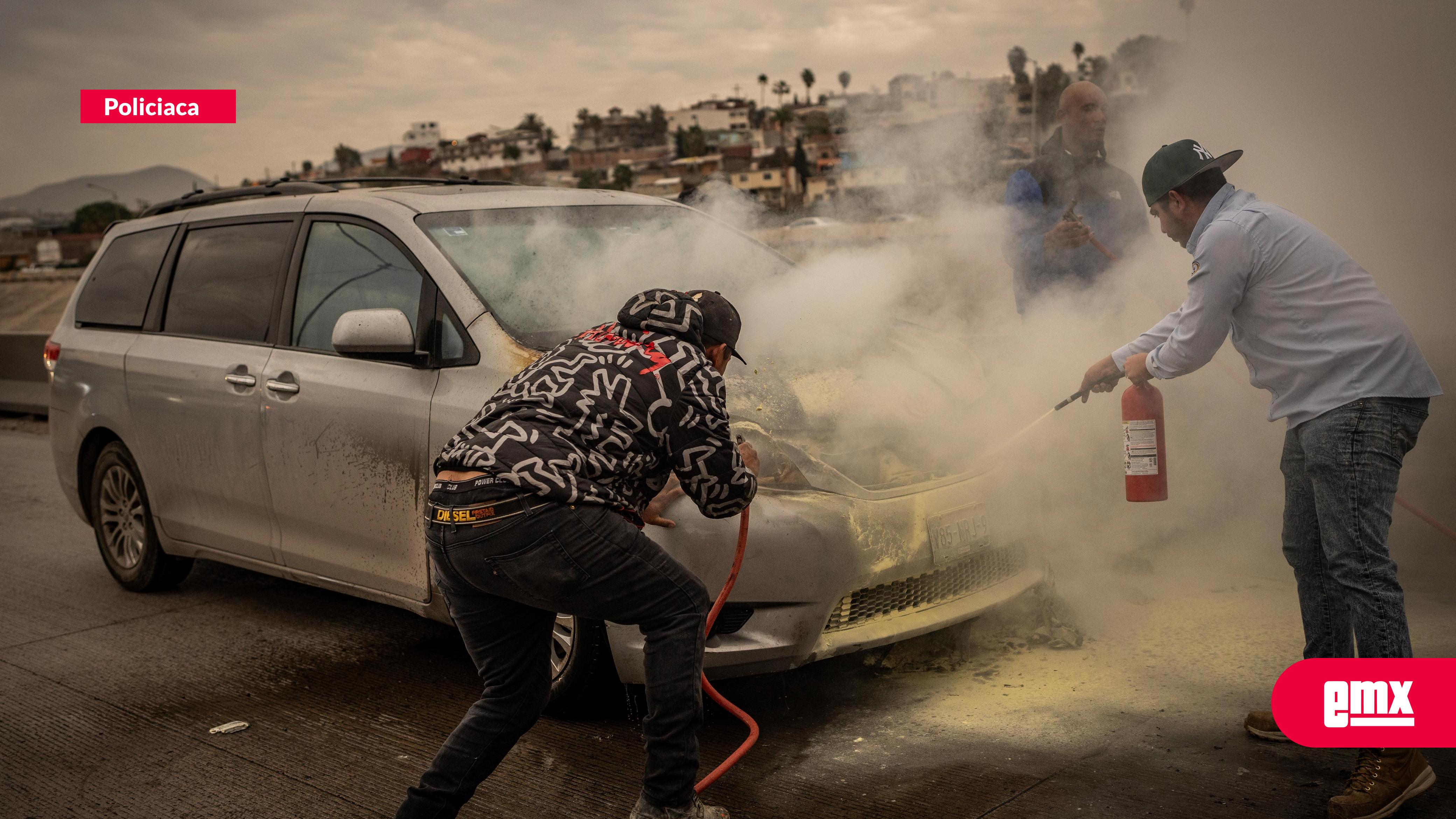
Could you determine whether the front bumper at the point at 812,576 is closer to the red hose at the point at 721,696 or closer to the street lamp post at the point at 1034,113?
the red hose at the point at 721,696

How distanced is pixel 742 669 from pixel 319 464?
1.89m

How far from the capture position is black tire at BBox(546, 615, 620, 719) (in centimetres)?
Result: 350

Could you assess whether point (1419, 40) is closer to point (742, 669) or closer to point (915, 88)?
point (915, 88)

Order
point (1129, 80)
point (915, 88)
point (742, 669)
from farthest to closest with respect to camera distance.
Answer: point (1129, 80), point (915, 88), point (742, 669)

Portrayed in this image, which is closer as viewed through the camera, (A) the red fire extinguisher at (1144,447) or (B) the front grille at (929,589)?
(B) the front grille at (929,589)

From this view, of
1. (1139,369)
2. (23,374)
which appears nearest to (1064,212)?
(1139,369)

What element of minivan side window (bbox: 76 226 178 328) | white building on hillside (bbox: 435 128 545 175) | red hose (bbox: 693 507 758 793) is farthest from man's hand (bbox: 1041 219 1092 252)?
white building on hillside (bbox: 435 128 545 175)

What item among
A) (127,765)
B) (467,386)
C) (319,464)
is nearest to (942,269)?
(467,386)

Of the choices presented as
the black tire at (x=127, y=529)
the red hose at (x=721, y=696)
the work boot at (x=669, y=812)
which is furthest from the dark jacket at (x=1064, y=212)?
the black tire at (x=127, y=529)

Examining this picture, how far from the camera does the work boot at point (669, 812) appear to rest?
8.54 feet

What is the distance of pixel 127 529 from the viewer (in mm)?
5629

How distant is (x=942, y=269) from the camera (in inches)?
208

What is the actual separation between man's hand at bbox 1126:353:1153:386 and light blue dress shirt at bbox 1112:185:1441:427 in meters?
0.26

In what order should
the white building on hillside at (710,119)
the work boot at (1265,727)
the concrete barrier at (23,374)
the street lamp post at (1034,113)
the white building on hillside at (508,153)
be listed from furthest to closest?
the white building on hillside at (508,153)
the white building on hillside at (710,119)
the concrete barrier at (23,374)
the street lamp post at (1034,113)
the work boot at (1265,727)
